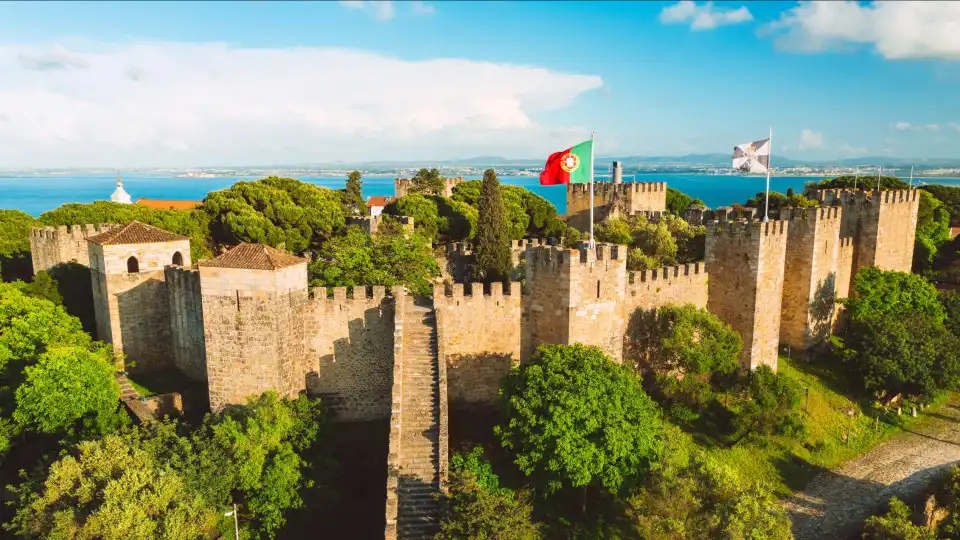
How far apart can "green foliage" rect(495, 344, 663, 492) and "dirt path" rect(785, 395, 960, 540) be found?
230 inches

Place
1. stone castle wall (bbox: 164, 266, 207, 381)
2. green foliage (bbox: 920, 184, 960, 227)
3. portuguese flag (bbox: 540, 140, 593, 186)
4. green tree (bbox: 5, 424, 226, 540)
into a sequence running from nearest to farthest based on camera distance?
1. green tree (bbox: 5, 424, 226, 540)
2. portuguese flag (bbox: 540, 140, 593, 186)
3. stone castle wall (bbox: 164, 266, 207, 381)
4. green foliage (bbox: 920, 184, 960, 227)

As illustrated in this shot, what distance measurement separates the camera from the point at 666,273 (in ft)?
75.9

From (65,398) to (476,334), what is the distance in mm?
13086

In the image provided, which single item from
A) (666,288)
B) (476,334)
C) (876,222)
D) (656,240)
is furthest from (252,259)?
(876,222)

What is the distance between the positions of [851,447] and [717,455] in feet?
20.0

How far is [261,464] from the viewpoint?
17.4 m

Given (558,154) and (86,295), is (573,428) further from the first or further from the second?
(86,295)

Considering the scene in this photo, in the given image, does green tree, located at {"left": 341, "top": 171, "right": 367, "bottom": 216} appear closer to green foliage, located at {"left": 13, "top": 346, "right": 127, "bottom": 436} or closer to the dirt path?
green foliage, located at {"left": 13, "top": 346, "right": 127, "bottom": 436}

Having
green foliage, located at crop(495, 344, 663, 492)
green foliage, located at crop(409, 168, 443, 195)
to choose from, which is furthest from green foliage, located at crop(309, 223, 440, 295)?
green foliage, located at crop(409, 168, 443, 195)

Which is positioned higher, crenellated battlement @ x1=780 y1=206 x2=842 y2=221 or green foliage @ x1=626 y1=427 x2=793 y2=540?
crenellated battlement @ x1=780 y1=206 x2=842 y2=221

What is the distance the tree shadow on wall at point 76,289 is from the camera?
27.7m

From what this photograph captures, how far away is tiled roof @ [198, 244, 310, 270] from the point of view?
63.0 feet

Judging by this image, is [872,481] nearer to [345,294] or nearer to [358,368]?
[358,368]

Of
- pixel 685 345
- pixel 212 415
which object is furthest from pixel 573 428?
pixel 212 415
